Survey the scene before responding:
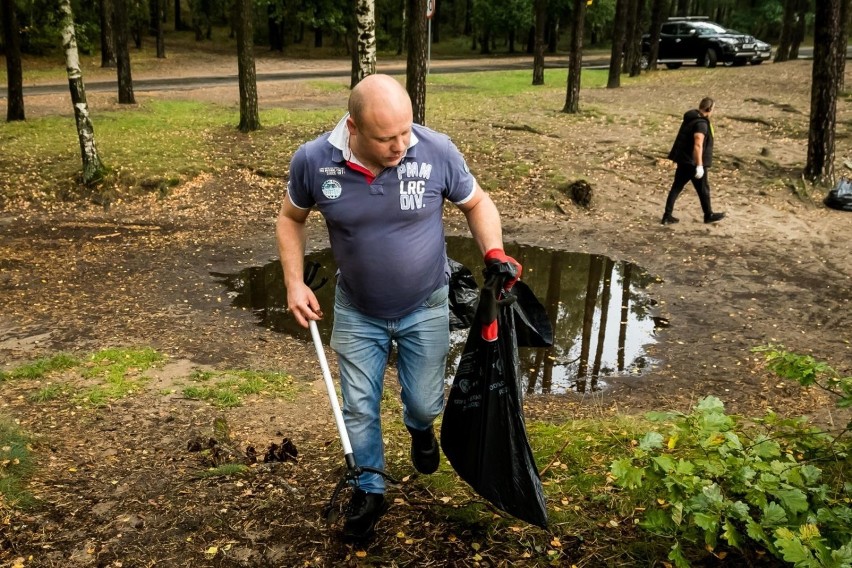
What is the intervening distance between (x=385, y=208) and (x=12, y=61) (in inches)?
654

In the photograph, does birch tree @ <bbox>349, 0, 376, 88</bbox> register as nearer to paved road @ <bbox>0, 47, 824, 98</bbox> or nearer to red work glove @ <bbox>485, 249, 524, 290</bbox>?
red work glove @ <bbox>485, 249, 524, 290</bbox>

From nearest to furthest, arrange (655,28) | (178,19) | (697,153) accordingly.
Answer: (697,153), (655,28), (178,19)

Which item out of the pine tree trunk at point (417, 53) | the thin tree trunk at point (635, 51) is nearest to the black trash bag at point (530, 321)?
the pine tree trunk at point (417, 53)

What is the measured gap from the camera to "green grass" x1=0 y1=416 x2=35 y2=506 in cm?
378

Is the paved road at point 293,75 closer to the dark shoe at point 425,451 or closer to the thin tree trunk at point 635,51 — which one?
the thin tree trunk at point 635,51

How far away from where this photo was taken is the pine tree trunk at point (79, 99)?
11.5m

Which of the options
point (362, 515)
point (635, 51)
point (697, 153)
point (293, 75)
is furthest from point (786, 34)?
point (362, 515)

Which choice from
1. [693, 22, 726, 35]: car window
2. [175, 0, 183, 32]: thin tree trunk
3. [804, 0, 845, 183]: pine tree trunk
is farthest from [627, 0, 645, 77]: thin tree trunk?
[175, 0, 183, 32]: thin tree trunk

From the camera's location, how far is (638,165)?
47.1 ft

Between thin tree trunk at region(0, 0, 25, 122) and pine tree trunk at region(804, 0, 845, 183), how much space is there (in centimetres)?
1591

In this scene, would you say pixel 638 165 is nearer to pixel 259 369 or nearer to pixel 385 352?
pixel 259 369

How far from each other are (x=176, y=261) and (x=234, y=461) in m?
6.07

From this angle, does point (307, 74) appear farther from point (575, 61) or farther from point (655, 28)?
point (575, 61)

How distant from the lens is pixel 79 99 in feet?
39.7
